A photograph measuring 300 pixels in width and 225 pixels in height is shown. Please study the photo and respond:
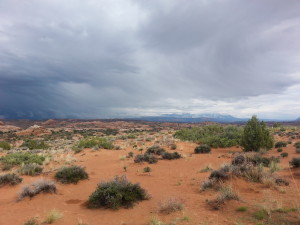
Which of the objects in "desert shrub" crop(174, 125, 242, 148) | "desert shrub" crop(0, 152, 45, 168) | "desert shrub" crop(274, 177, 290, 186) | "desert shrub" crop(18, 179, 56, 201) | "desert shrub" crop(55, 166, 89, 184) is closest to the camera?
"desert shrub" crop(274, 177, 290, 186)

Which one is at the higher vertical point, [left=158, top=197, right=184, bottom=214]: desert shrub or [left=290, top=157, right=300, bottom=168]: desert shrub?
[left=290, top=157, right=300, bottom=168]: desert shrub

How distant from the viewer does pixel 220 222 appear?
631cm

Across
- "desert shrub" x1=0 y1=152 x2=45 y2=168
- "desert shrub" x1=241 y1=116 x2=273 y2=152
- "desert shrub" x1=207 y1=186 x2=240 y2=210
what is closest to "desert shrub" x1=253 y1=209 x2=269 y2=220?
"desert shrub" x1=207 y1=186 x2=240 y2=210

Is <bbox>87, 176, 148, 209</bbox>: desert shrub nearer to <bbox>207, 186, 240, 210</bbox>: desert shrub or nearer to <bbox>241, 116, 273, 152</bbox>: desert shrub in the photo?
<bbox>207, 186, 240, 210</bbox>: desert shrub

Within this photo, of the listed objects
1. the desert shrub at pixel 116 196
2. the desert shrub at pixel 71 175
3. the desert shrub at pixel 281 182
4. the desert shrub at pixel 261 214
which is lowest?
the desert shrub at pixel 71 175

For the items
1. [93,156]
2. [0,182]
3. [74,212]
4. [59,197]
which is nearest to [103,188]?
[74,212]

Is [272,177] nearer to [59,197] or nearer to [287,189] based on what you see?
[287,189]

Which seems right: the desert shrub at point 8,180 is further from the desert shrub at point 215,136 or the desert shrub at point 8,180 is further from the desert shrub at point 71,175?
the desert shrub at point 215,136

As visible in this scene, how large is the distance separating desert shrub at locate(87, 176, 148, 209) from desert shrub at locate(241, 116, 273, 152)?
14.5 meters

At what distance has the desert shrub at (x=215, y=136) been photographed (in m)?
26.1

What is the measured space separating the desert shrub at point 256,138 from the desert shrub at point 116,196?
47.7 feet

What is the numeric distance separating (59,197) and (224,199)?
687 centimetres

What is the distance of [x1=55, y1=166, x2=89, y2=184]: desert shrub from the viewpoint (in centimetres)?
1234

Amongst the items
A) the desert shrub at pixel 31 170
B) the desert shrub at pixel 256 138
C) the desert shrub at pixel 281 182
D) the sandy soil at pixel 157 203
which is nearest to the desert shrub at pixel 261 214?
the sandy soil at pixel 157 203
